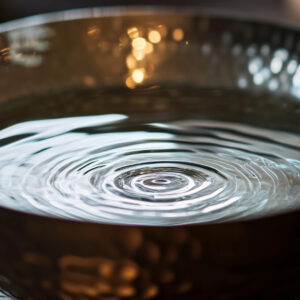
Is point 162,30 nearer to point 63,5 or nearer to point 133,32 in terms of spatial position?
point 133,32

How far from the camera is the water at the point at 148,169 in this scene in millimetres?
234

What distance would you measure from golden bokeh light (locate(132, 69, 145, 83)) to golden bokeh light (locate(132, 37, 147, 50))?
2 centimetres

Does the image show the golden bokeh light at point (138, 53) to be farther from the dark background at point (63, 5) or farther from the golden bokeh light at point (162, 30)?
the dark background at point (63, 5)

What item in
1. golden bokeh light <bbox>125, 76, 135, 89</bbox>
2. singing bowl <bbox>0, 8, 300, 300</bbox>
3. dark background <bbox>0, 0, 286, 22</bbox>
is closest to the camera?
singing bowl <bbox>0, 8, 300, 300</bbox>

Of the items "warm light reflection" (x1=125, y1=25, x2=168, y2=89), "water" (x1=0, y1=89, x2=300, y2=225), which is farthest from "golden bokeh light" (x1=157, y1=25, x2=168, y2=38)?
"water" (x1=0, y1=89, x2=300, y2=225)

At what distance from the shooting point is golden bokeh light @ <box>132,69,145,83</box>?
433mm

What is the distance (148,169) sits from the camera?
0.29 metres

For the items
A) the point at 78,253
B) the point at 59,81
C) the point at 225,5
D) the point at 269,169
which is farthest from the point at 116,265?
the point at 225,5

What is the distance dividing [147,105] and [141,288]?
9.0 inches

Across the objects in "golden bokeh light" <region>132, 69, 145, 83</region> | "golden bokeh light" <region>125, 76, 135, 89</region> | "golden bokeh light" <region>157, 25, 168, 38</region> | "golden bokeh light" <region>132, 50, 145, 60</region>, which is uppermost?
"golden bokeh light" <region>157, 25, 168, 38</region>

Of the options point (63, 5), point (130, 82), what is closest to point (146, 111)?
point (130, 82)

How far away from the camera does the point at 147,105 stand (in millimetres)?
388

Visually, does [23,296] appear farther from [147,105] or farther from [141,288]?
[147,105]

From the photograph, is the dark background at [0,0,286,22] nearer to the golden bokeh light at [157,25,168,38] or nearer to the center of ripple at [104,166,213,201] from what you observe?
the golden bokeh light at [157,25,168,38]
